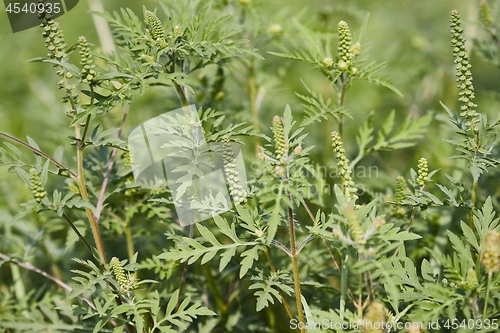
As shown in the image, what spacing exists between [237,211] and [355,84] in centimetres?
224

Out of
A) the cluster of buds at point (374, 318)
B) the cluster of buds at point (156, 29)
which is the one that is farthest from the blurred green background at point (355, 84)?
the cluster of buds at point (374, 318)

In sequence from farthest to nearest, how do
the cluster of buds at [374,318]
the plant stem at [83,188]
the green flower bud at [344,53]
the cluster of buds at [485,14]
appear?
the cluster of buds at [485,14] < the green flower bud at [344,53] < the plant stem at [83,188] < the cluster of buds at [374,318]

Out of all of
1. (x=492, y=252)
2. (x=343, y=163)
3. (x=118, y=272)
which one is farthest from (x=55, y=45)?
(x=492, y=252)

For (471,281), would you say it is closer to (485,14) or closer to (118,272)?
(118,272)

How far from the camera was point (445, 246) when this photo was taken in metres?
1.96

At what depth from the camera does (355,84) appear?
11.3 feet

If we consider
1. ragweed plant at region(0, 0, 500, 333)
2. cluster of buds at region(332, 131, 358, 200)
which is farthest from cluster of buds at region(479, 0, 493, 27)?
cluster of buds at region(332, 131, 358, 200)

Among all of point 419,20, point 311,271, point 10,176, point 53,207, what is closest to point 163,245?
point 311,271

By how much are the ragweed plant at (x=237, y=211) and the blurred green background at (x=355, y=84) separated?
24 centimetres

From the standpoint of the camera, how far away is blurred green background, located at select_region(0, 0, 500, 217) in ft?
8.54

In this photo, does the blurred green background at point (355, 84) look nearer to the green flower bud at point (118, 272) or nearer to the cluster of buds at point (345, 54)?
the cluster of buds at point (345, 54)

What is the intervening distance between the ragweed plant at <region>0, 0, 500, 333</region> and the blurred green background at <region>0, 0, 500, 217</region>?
24 centimetres

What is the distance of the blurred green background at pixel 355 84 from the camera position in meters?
2.60

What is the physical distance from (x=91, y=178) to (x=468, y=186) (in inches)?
60.6
